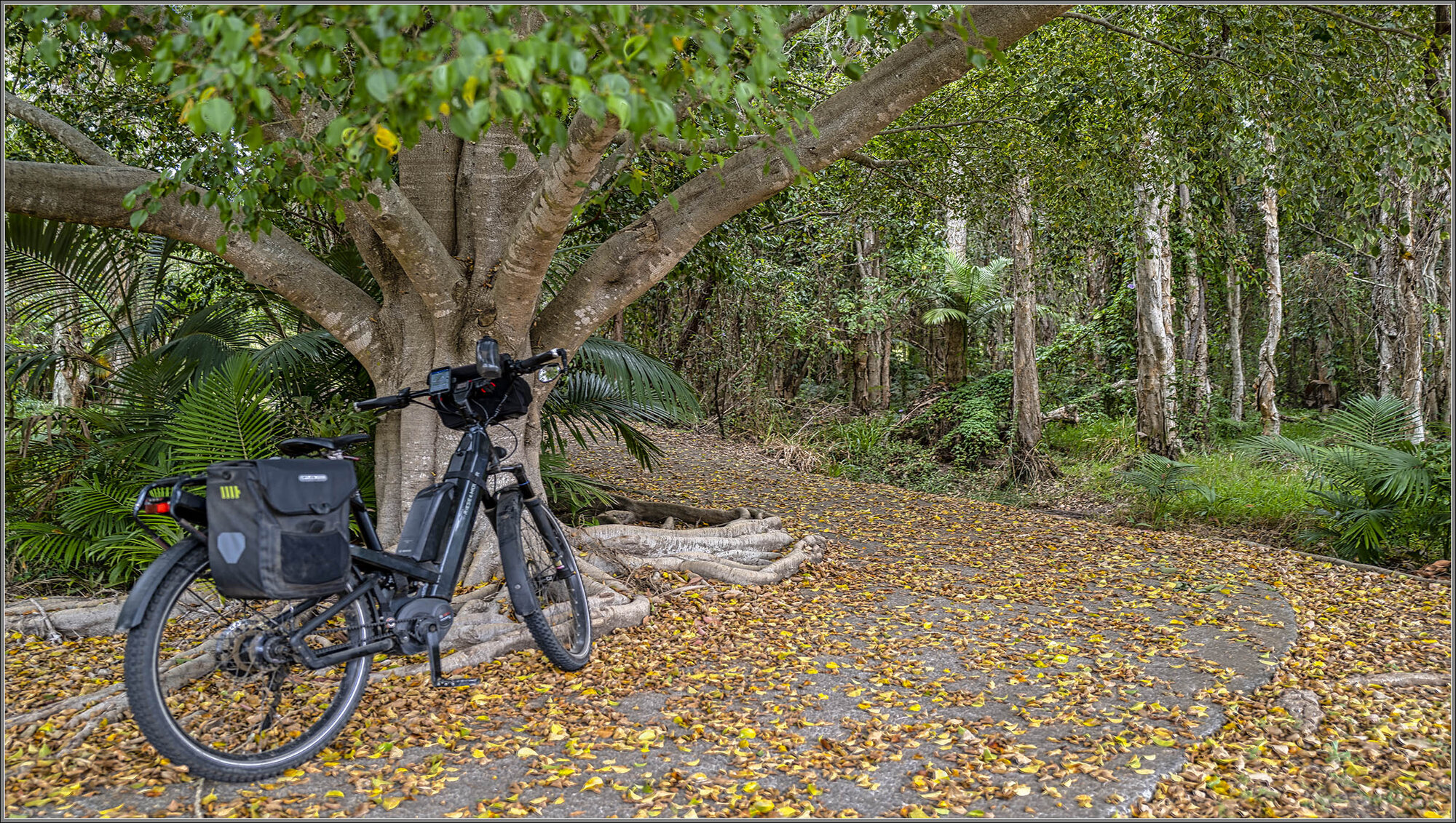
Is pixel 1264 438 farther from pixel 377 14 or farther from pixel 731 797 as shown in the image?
pixel 377 14

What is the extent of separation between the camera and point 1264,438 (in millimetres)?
7730

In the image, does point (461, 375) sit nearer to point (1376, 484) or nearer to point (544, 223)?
point (544, 223)

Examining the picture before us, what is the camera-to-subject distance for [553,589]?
175 inches

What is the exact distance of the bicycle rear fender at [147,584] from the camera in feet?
9.07

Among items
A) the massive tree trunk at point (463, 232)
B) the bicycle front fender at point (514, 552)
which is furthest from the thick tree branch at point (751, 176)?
the bicycle front fender at point (514, 552)

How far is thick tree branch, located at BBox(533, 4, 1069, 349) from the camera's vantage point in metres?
4.43

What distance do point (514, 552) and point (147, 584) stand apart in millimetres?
1424

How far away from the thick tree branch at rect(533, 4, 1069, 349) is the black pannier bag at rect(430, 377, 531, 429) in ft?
3.93

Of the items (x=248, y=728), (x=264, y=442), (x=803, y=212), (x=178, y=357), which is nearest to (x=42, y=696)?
(x=248, y=728)

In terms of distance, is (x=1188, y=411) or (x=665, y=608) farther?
(x=1188, y=411)

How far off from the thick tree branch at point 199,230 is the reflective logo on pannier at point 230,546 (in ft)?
6.00

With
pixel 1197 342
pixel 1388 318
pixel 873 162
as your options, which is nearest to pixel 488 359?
pixel 873 162

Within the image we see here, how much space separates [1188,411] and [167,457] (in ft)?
39.0

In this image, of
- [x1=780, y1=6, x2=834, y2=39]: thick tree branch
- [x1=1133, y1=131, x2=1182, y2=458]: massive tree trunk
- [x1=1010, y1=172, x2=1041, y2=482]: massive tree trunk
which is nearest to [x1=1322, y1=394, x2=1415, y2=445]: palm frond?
[x1=1133, y1=131, x2=1182, y2=458]: massive tree trunk
